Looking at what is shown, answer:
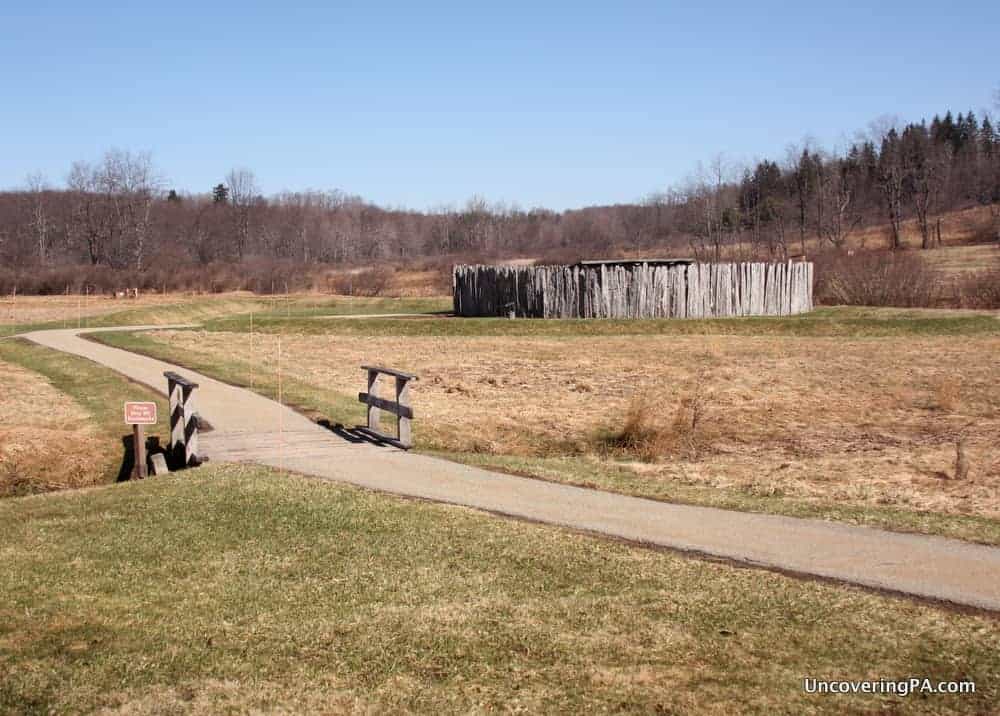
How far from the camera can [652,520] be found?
10.8 meters

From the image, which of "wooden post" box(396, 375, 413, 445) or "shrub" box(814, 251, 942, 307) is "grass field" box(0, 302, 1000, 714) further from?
"shrub" box(814, 251, 942, 307)

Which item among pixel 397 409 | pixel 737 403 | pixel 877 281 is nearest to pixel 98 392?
pixel 397 409

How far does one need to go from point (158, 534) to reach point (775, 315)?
1380 inches

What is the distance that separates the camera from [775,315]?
139ft

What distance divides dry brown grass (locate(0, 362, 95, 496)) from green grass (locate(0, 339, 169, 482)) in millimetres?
178

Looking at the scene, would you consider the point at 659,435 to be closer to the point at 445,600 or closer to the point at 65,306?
the point at 445,600

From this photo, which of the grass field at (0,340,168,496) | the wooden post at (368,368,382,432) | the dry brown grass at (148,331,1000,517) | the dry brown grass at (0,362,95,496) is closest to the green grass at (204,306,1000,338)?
the dry brown grass at (148,331,1000,517)

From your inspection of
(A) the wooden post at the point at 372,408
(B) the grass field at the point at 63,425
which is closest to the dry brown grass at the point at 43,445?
(B) the grass field at the point at 63,425

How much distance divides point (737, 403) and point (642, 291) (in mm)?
20411

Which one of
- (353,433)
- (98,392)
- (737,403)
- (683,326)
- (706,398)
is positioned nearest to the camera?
(353,433)

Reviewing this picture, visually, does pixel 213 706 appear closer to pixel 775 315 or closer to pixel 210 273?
pixel 775 315

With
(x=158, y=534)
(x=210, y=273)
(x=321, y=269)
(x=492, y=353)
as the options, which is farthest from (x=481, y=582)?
(x=321, y=269)

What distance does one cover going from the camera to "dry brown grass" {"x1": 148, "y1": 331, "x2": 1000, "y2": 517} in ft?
48.0

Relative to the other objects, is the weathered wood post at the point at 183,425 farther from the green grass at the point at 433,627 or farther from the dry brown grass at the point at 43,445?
the green grass at the point at 433,627
